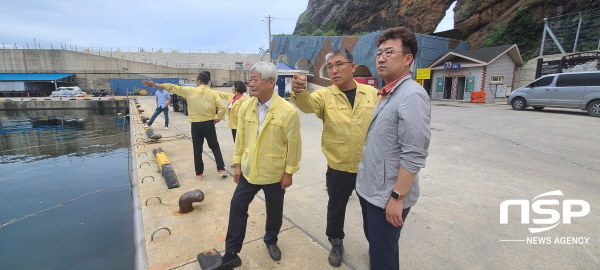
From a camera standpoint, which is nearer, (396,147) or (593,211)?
(396,147)

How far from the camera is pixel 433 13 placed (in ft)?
101

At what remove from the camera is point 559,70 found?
1767 cm

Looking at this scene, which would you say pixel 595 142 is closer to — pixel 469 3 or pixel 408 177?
pixel 408 177

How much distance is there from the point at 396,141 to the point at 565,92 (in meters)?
14.0

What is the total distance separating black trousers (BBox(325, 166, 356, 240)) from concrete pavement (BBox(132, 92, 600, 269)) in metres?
0.27

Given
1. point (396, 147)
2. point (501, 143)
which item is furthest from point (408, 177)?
point (501, 143)

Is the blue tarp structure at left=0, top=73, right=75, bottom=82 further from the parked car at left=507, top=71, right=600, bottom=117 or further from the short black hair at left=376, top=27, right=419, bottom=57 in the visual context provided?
the parked car at left=507, top=71, right=600, bottom=117

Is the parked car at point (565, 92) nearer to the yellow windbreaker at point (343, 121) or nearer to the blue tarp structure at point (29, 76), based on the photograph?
the yellow windbreaker at point (343, 121)

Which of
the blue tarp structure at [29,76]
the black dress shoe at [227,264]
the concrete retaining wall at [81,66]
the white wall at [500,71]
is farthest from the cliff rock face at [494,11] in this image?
the blue tarp structure at [29,76]

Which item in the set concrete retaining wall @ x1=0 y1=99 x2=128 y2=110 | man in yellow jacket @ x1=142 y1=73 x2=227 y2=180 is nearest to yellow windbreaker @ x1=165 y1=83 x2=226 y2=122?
man in yellow jacket @ x1=142 y1=73 x2=227 y2=180

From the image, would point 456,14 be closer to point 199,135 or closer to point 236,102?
point 236,102

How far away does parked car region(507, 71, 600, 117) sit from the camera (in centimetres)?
1036

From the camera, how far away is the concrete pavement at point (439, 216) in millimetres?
2393

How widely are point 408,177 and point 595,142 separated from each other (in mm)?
7870
